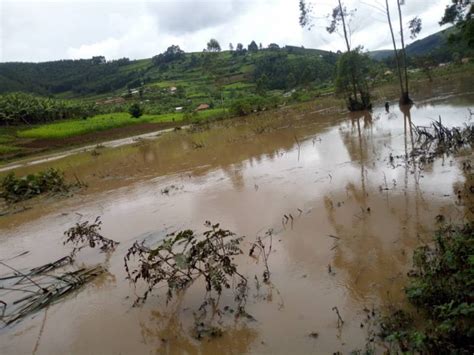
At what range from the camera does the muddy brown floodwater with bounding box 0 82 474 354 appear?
13.3 ft

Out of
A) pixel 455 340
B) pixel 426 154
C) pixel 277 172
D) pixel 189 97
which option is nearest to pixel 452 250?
pixel 455 340

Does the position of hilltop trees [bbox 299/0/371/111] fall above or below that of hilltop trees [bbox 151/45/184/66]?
below

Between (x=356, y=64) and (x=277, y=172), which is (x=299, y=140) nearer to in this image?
(x=277, y=172)

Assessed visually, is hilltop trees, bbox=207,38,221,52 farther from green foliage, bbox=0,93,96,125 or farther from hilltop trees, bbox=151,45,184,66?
hilltop trees, bbox=151,45,184,66

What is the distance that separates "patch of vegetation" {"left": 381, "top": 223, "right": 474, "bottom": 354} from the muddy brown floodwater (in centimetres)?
28

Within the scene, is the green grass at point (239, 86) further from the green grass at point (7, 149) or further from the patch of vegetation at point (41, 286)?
the patch of vegetation at point (41, 286)

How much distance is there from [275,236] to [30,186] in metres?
11.4

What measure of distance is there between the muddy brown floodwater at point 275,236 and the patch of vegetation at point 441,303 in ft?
0.92

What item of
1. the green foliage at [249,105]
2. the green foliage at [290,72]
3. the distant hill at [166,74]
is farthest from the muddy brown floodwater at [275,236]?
the green foliage at [290,72]

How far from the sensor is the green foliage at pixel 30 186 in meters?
13.7

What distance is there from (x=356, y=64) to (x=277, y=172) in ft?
52.0

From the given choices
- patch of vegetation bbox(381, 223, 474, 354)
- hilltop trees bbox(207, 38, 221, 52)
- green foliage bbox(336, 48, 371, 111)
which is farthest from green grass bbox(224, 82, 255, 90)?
patch of vegetation bbox(381, 223, 474, 354)

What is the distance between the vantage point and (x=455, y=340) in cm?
297

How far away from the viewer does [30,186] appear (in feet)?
45.7
